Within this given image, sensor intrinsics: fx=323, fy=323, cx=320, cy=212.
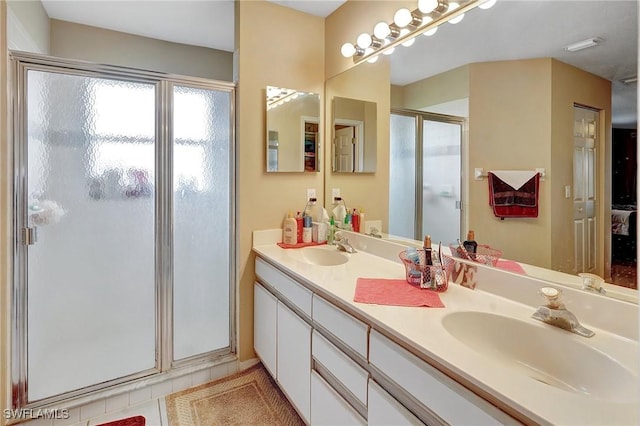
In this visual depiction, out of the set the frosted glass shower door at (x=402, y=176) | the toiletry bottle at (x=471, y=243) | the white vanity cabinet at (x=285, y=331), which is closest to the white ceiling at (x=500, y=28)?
the frosted glass shower door at (x=402, y=176)

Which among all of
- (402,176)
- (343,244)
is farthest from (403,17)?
(343,244)

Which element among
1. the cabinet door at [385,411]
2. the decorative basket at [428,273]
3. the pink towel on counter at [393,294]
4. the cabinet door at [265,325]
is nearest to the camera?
the cabinet door at [385,411]

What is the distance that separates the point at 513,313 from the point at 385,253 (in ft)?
2.65

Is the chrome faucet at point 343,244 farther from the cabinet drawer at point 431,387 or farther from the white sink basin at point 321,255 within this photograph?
the cabinet drawer at point 431,387

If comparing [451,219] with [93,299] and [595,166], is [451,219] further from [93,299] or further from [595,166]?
[93,299]

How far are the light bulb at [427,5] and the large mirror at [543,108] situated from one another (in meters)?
0.11

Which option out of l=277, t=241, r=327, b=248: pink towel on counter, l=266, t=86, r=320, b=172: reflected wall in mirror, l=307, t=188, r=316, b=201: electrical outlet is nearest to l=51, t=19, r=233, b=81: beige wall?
l=266, t=86, r=320, b=172: reflected wall in mirror

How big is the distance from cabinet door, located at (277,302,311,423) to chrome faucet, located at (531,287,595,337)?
890 mm

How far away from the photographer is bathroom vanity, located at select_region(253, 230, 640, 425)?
0.71 m

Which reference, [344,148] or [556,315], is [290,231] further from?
[556,315]

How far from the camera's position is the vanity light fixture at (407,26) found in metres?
1.45

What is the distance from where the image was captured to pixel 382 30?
5.82 feet

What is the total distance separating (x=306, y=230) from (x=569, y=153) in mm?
1484

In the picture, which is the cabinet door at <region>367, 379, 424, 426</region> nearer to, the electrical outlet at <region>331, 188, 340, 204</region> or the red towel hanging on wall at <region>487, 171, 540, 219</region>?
the red towel hanging on wall at <region>487, 171, 540, 219</region>
